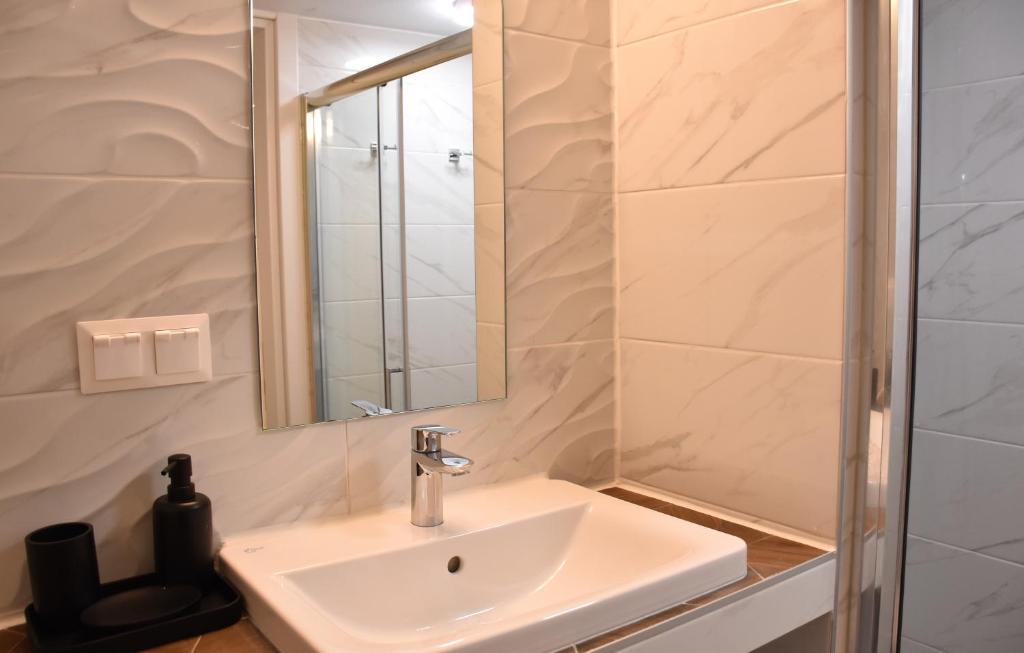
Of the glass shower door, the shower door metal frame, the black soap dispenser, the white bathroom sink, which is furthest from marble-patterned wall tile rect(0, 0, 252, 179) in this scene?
the shower door metal frame

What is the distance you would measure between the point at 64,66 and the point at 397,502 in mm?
760

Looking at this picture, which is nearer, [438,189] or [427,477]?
[427,477]

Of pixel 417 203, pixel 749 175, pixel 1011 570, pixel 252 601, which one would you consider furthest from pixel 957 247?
pixel 252 601

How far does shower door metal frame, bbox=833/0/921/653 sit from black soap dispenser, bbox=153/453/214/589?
915 millimetres

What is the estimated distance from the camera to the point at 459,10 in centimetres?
133

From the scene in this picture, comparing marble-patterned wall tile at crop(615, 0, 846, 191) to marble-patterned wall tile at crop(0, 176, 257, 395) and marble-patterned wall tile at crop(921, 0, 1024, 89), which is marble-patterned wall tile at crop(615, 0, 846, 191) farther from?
marble-patterned wall tile at crop(0, 176, 257, 395)

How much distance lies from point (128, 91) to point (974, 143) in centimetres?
128

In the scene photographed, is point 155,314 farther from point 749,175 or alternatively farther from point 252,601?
point 749,175

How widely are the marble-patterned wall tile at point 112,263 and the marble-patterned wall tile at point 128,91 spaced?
0.03 metres

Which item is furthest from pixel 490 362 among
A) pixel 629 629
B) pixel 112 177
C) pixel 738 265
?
pixel 112 177

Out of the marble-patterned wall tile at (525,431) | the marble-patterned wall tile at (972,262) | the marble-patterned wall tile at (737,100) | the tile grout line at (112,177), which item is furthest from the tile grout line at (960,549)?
the tile grout line at (112,177)

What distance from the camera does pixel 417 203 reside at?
131 cm

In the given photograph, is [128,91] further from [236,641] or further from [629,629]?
[629,629]

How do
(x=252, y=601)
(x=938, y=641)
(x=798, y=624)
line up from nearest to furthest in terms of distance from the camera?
(x=252, y=601) → (x=798, y=624) → (x=938, y=641)
